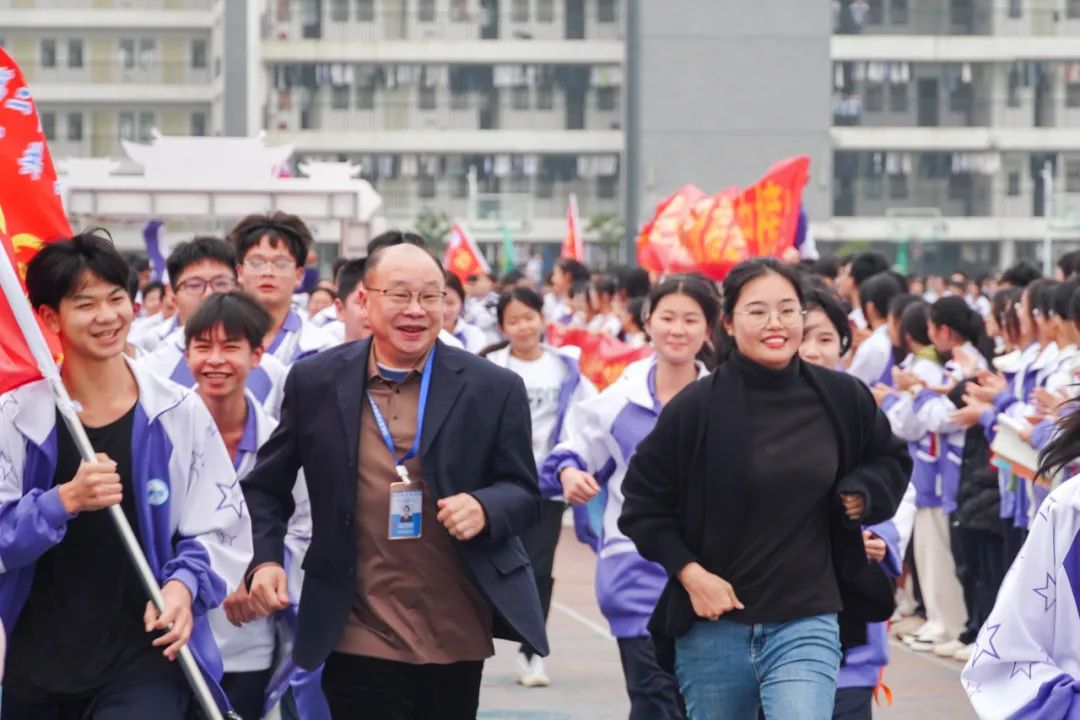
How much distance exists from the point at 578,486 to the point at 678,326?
0.72 metres

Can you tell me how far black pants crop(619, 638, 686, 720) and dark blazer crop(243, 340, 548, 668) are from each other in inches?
47.6

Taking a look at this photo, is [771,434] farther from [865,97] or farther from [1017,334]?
[865,97]

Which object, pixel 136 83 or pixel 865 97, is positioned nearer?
pixel 865 97

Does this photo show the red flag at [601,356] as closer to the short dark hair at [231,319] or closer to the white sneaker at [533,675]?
the white sneaker at [533,675]

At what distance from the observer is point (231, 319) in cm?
659

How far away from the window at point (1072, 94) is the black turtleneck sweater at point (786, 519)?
5667 centimetres

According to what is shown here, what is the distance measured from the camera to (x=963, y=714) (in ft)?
31.1

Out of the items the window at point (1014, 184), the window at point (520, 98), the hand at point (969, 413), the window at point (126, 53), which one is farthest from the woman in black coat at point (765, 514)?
the window at point (126, 53)

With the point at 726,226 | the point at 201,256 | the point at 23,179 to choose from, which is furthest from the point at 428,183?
the point at 23,179

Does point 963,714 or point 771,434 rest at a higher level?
point 771,434

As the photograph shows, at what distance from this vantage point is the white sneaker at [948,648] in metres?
11.2

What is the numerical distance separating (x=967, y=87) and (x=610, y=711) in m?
53.2

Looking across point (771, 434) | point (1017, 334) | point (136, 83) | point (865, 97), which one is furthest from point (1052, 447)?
point (136, 83)

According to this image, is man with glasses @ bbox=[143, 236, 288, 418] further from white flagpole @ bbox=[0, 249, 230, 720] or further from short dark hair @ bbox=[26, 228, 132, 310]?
white flagpole @ bbox=[0, 249, 230, 720]
